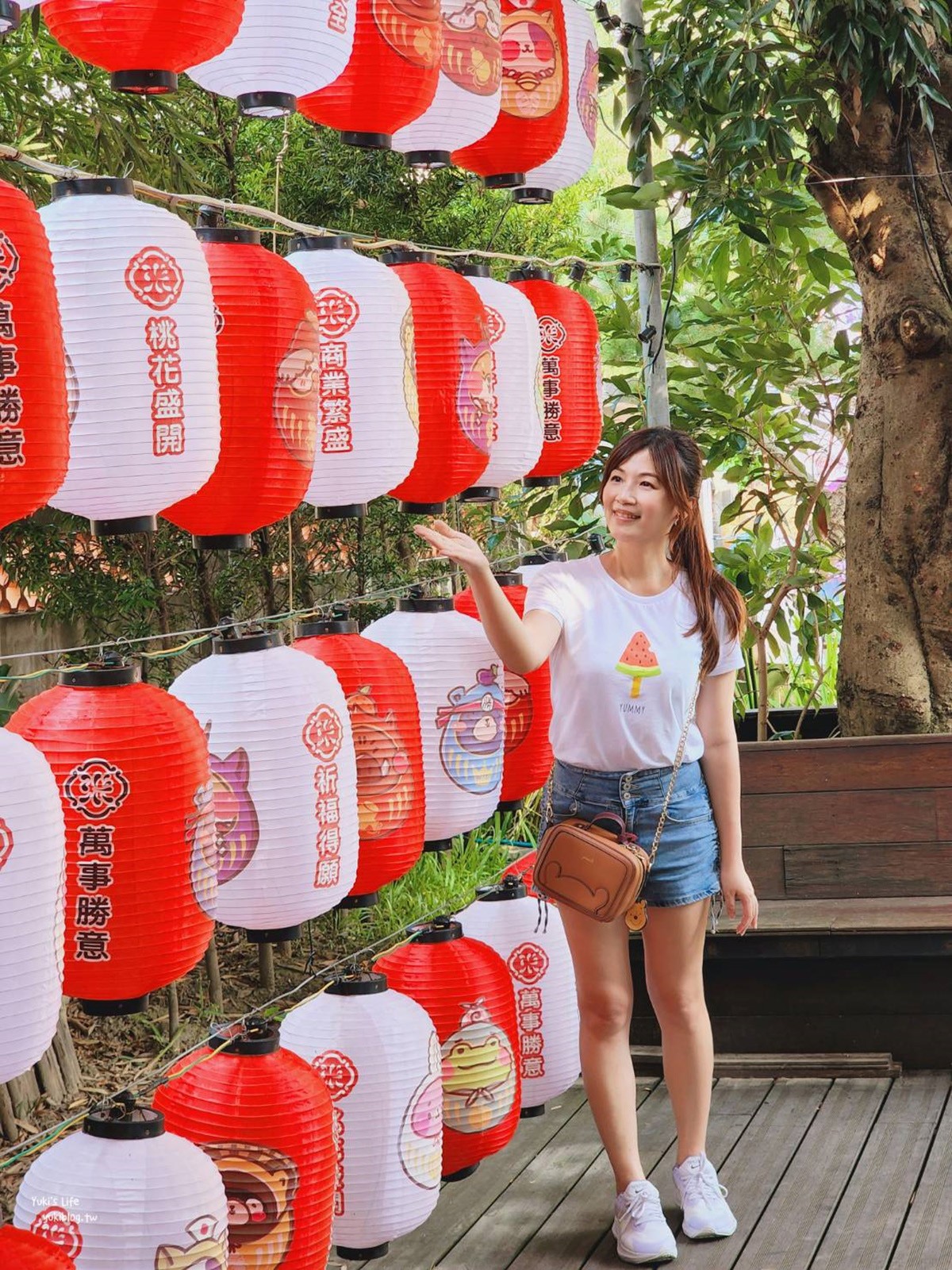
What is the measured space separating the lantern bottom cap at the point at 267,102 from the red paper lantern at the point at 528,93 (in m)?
0.76

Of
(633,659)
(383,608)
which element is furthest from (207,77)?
(383,608)

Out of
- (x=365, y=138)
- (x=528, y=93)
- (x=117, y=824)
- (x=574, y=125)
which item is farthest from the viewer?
(x=574, y=125)

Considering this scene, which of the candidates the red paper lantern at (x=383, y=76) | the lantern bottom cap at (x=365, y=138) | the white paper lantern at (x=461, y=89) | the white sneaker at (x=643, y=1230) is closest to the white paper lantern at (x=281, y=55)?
the red paper lantern at (x=383, y=76)

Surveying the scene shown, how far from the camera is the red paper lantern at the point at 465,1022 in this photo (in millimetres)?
2744

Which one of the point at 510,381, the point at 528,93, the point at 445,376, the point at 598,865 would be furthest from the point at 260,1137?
the point at 528,93

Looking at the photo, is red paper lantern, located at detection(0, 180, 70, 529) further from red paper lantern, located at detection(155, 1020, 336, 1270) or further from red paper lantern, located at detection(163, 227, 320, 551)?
red paper lantern, located at detection(155, 1020, 336, 1270)

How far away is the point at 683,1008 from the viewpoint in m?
2.88

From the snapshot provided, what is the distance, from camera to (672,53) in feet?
11.9

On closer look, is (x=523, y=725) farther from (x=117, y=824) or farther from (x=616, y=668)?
(x=117, y=824)

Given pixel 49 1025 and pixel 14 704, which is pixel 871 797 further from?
pixel 49 1025

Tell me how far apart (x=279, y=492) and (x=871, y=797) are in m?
2.29

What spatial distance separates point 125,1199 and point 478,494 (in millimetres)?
1495

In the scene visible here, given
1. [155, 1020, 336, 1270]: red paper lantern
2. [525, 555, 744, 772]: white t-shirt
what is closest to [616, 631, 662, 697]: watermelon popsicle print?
[525, 555, 744, 772]: white t-shirt

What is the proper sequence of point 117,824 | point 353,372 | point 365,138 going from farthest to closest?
point 365,138 → point 353,372 → point 117,824
